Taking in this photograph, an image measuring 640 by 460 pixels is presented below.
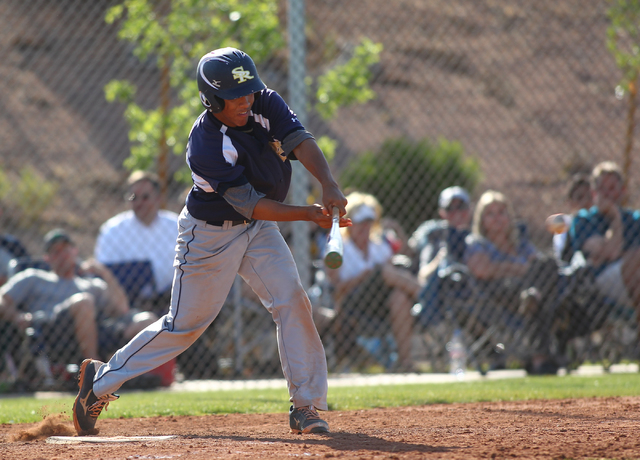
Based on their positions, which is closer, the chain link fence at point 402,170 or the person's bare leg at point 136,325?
the person's bare leg at point 136,325

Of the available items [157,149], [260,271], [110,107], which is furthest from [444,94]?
[260,271]

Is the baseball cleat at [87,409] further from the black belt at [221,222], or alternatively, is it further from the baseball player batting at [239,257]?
the black belt at [221,222]

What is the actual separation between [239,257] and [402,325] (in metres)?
3.28

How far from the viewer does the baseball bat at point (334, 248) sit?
3.15m

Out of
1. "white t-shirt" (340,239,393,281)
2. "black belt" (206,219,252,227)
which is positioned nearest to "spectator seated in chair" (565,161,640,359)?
"white t-shirt" (340,239,393,281)

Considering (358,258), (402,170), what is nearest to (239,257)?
(358,258)

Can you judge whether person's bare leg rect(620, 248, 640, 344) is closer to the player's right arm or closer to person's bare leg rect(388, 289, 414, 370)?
person's bare leg rect(388, 289, 414, 370)

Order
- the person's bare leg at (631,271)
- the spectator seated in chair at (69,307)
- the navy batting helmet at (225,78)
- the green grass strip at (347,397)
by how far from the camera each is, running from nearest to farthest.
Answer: the navy batting helmet at (225,78)
the green grass strip at (347,397)
the spectator seated in chair at (69,307)
the person's bare leg at (631,271)

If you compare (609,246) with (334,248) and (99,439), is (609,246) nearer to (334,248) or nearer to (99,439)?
(334,248)

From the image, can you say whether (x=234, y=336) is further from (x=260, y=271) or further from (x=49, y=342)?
(x=260, y=271)

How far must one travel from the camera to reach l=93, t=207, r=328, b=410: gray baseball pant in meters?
3.61

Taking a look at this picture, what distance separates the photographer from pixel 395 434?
337 cm

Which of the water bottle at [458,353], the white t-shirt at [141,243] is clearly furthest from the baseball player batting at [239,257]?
the water bottle at [458,353]

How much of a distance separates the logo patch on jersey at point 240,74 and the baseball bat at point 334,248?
27.3 inches
